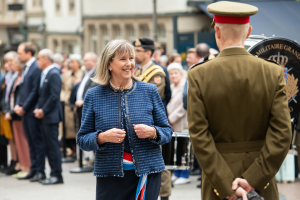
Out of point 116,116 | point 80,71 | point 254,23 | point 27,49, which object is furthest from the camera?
point 254,23

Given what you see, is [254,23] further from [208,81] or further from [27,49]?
[208,81]

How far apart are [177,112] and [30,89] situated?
2.57m

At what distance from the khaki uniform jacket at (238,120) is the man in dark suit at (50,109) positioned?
17.7ft

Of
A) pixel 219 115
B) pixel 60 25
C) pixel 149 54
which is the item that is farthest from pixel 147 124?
pixel 60 25

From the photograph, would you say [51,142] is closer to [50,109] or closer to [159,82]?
[50,109]

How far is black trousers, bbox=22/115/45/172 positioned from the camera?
28.1 feet

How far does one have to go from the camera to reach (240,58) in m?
3.05

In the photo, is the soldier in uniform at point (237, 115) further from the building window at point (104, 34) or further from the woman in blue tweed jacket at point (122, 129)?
the building window at point (104, 34)

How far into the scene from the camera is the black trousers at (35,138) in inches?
338

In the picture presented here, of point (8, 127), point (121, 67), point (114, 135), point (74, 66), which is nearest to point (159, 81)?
point (121, 67)

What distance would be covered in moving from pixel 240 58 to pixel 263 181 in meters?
0.76

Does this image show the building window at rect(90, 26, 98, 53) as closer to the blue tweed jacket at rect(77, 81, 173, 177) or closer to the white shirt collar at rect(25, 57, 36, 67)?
the white shirt collar at rect(25, 57, 36, 67)

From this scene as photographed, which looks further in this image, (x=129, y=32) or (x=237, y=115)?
(x=129, y=32)

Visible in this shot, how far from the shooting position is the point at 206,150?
2.96 metres
